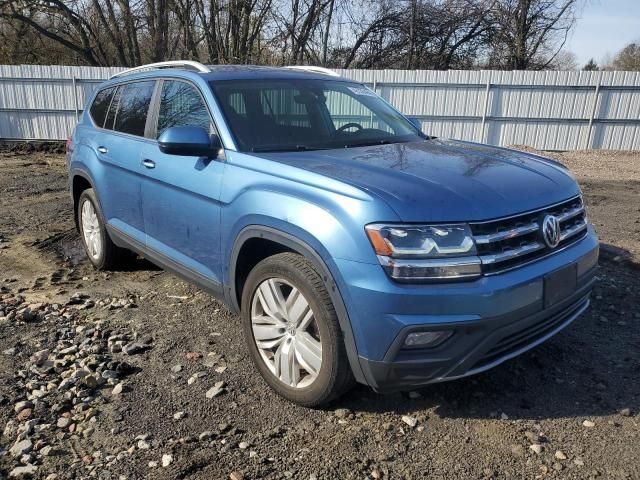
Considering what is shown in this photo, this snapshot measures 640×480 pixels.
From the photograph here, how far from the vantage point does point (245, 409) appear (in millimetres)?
2881

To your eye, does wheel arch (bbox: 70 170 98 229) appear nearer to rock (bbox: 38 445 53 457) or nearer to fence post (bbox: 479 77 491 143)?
rock (bbox: 38 445 53 457)

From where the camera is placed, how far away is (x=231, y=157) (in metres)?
3.12

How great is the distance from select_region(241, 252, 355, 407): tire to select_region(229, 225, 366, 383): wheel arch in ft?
0.17

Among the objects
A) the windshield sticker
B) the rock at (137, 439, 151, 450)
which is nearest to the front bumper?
the rock at (137, 439, 151, 450)

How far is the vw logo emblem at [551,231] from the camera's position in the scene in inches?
104

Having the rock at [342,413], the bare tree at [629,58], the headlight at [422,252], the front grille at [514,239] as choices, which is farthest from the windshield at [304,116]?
A: the bare tree at [629,58]

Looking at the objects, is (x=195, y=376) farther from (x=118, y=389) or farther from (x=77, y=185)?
(x=77, y=185)

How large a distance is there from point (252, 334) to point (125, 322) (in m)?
1.44

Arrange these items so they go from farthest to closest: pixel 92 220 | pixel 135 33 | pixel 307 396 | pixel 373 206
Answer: pixel 135 33 → pixel 92 220 → pixel 307 396 → pixel 373 206

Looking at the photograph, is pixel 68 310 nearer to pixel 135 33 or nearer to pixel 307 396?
pixel 307 396

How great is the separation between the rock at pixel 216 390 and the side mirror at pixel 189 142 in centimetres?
138

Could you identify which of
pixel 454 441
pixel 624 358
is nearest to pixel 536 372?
pixel 624 358

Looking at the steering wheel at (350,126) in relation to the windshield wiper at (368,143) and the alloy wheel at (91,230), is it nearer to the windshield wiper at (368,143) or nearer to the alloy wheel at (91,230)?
the windshield wiper at (368,143)

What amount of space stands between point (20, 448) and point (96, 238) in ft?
9.42
